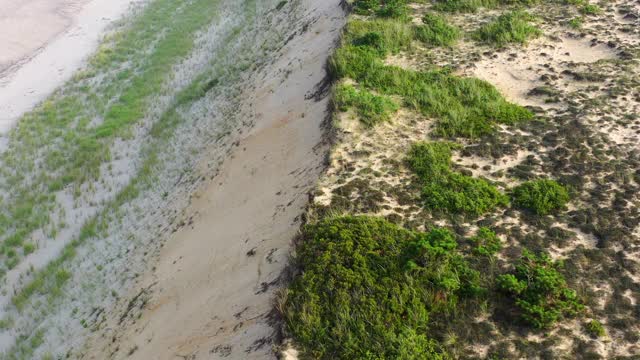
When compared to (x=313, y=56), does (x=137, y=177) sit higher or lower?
lower

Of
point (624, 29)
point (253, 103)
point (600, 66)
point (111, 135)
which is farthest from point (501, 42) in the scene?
point (111, 135)

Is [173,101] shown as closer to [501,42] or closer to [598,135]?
[501,42]

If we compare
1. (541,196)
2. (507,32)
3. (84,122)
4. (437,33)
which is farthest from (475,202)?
(84,122)

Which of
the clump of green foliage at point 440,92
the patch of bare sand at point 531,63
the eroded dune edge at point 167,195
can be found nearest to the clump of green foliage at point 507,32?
the patch of bare sand at point 531,63

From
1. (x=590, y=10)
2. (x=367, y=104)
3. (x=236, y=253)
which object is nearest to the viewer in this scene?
(x=236, y=253)

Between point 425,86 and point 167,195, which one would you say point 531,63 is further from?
point 167,195

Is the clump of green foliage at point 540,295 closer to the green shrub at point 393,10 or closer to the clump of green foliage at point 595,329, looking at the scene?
the clump of green foliage at point 595,329

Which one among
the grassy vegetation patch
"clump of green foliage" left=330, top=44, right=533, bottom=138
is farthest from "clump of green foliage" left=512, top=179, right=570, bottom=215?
the grassy vegetation patch
